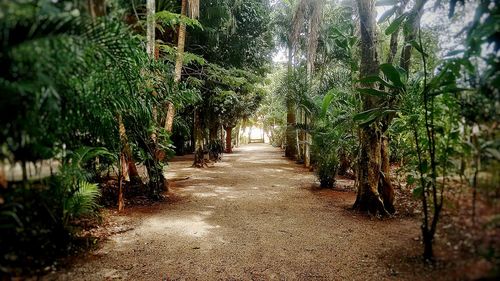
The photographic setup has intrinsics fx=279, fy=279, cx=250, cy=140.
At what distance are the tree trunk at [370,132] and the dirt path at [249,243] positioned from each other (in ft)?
1.45

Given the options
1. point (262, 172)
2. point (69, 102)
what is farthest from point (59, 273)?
point (262, 172)

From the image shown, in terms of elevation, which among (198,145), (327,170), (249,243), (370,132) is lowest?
(249,243)

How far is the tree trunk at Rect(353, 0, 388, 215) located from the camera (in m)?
5.17

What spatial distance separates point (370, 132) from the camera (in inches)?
204

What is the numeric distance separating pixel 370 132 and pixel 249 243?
301 centimetres

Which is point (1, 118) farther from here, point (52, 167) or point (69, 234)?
point (69, 234)

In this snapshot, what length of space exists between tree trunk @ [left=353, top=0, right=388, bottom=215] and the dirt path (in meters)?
0.44

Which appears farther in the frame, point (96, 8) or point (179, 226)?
point (179, 226)

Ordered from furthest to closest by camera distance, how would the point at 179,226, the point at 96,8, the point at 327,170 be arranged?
the point at 327,170, the point at 179,226, the point at 96,8

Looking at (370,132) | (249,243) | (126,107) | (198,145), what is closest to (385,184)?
(370,132)

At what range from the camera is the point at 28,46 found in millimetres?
1572

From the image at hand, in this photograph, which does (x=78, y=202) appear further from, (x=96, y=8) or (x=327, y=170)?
(x=327, y=170)

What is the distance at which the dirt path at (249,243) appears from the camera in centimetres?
315

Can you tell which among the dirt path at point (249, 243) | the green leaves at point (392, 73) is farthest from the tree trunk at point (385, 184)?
the green leaves at point (392, 73)
